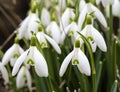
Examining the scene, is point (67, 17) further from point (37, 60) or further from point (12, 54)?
point (37, 60)

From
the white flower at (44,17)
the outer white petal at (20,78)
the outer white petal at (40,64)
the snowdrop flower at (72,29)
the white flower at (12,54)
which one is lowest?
the outer white petal at (20,78)

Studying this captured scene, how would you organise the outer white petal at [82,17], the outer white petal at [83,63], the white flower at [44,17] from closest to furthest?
the outer white petal at [83,63] < the outer white petal at [82,17] < the white flower at [44,17]

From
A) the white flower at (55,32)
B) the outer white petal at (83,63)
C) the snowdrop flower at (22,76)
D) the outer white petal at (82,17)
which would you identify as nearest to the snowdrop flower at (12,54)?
the snowdrop flower at (22,76)

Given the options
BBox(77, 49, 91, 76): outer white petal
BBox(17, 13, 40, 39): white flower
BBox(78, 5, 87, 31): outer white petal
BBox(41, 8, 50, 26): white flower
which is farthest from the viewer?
BBox(41, 8, 50, 26): white flower

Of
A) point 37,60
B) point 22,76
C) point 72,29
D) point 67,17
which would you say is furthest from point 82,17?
point 22,76

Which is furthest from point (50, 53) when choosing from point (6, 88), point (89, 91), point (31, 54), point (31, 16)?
point (6, 88)

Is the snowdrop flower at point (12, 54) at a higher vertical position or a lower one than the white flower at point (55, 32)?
lower

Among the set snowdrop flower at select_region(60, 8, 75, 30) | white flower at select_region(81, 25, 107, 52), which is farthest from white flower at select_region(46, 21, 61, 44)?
white flower at select_region(81, 25, 107, 52)

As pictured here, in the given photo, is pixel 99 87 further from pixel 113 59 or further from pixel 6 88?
pixel 6 88

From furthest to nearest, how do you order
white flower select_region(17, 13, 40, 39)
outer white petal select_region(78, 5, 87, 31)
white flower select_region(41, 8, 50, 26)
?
1. white flower select_region(41, 8, 50, 26)
2. white flower select_region(17, 13, 40, 39)
3. outer white petal select_region(78, 5, 87, 31)

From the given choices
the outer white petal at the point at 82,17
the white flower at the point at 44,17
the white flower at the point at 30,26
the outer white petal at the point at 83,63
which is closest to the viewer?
the outer white petal at the point at 83,63

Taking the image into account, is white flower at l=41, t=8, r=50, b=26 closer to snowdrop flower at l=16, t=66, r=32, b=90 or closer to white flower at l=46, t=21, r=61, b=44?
white flower at l=46, t=21, r=61, b=44

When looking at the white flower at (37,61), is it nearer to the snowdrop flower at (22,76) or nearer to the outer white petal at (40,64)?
the outer white petal at (40,64)
